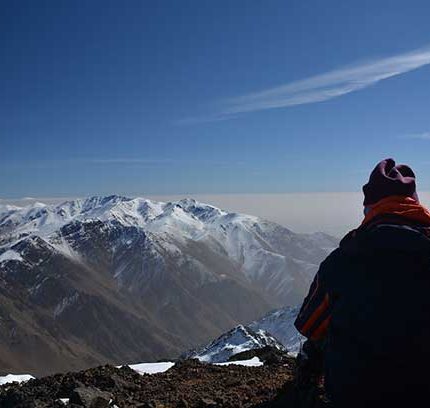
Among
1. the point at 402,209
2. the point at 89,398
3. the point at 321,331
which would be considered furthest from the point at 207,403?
the point at 402,209

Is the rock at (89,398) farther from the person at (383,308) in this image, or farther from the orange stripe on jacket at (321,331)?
the person at (383,308)

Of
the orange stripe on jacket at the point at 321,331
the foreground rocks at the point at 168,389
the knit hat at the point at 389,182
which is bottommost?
the foreground rocks at the point at 168,389

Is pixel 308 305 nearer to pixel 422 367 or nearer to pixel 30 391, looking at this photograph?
pixel 422 367

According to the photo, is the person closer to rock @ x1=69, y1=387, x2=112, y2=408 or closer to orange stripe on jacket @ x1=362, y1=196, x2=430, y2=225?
orange stripe on jacket @ x1=362, y1=196, x2=430, y2=225

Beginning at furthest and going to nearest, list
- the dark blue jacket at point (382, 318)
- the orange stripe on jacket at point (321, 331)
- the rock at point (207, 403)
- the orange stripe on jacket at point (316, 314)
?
the rock at point (207, 403) < the orange stripe on jacket at point (321, 331) < the orange stripe on jacket at point (316, 314) < the dark blue jacket at point (382, 318)

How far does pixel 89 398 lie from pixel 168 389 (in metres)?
1.80

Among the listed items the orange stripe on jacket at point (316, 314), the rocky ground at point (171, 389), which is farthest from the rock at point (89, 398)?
the orange stripe on jacket at point (316, 314)

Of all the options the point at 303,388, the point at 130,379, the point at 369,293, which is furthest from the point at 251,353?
the point at 369,293

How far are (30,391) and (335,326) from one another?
7.14m

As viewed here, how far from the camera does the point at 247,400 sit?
898 cm

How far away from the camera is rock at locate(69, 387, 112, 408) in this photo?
8.91 meters

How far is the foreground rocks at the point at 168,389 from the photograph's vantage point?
8914mm

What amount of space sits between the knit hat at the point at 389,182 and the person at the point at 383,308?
0.05 ft

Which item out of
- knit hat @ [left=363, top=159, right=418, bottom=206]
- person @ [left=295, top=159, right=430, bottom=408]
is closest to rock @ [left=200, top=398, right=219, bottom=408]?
person @ [left=295, top=159, right=430, bottom=408]
